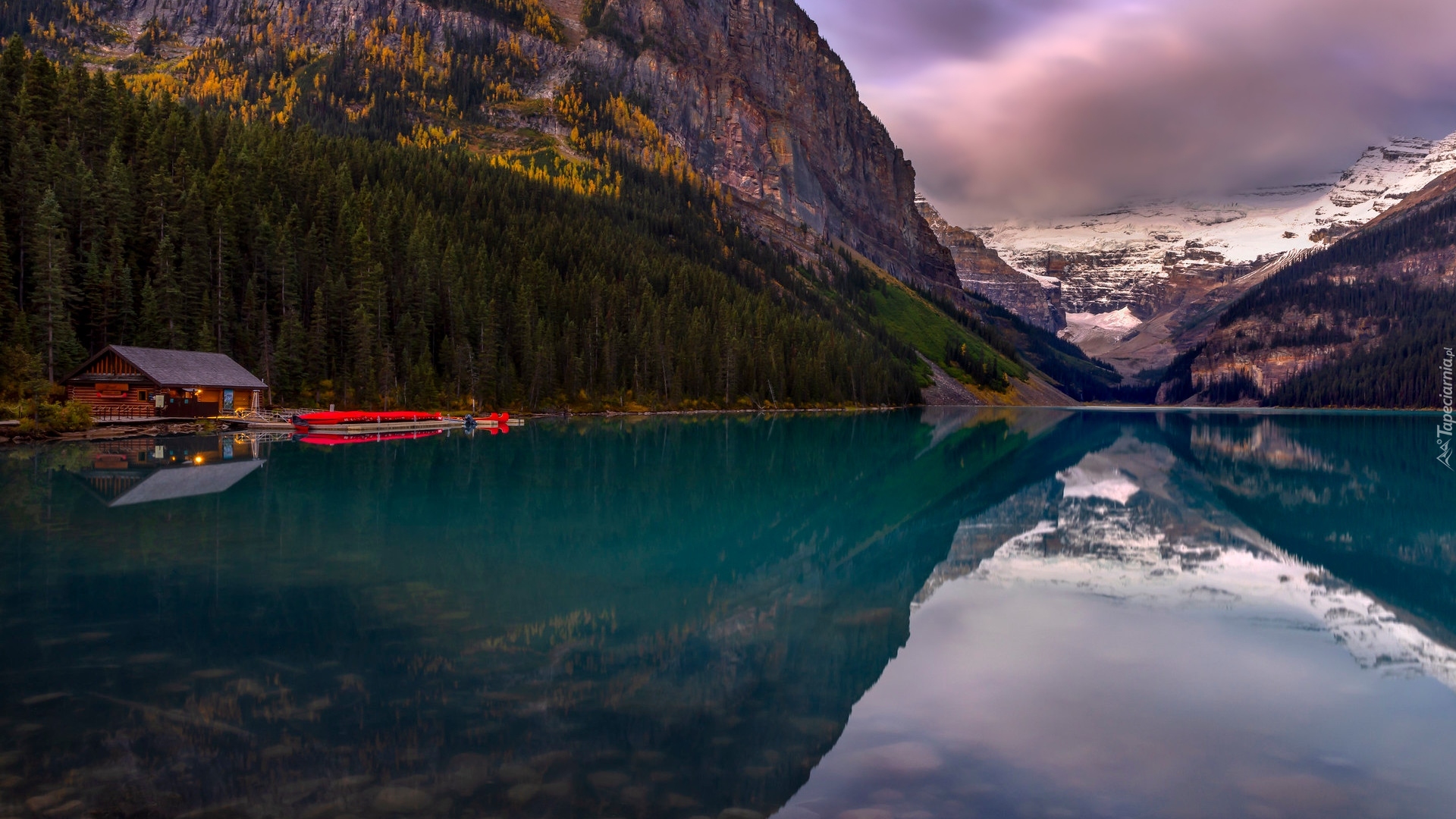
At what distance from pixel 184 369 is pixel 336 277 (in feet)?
97.2

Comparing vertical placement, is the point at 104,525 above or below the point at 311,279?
below

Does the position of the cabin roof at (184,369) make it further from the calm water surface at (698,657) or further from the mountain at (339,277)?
the calm water surface at (698,657)

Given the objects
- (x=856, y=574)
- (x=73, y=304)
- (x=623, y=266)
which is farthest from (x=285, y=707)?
(x=623, y=266)

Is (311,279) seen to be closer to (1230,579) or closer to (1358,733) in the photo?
(1230,579)

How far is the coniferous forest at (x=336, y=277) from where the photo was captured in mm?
71500

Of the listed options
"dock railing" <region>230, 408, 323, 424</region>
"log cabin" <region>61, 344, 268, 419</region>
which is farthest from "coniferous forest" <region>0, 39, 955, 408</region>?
"dock railing" <region>230, 408, 323, 424</region>

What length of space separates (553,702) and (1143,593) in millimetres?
15303

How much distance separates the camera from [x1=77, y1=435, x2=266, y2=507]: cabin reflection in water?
3061 cm

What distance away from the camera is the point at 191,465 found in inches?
1577

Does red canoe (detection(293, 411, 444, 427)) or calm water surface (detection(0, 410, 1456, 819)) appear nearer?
calm water surface (detection(0, 410, 1456, 819))

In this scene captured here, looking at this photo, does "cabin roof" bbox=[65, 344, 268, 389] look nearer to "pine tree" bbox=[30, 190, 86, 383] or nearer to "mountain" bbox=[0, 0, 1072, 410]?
"pine tree" bbox=[30, 190, 86, 383]

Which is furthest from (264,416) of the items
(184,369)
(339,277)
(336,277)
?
(336,277)

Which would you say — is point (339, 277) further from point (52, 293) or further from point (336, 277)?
point (52, 293)

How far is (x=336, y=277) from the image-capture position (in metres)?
95.6
